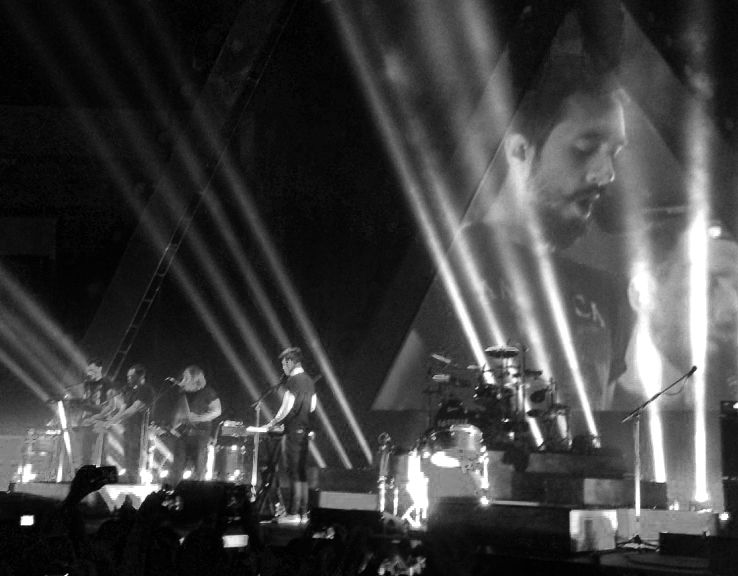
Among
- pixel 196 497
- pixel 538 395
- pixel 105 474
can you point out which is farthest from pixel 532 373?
pixel 105 474

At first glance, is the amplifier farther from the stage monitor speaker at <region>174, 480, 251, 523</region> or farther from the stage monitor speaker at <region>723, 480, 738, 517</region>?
the stage monitor speaker at <region>723, 480, 738, 517</region>

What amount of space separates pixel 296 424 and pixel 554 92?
6.14 metres

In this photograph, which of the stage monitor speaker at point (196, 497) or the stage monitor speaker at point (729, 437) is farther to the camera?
the stage monitor speaker at point (729, 437)

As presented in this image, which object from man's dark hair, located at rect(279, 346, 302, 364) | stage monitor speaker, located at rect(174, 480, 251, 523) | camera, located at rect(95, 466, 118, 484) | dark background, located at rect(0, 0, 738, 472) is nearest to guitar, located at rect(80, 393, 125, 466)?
dark background, located at rect(0, 0, 738, 472)

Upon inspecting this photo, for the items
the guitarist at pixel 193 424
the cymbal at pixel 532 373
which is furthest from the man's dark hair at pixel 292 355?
the cymbal at pixel 532 373

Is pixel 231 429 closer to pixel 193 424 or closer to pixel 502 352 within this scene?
pixel 193 424

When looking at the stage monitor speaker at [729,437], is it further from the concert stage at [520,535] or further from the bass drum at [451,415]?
the bass drum at [451,415]

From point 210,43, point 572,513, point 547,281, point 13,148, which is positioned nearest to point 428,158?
point 547,281

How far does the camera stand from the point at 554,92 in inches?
435

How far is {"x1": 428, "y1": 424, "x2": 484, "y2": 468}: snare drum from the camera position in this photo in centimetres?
859

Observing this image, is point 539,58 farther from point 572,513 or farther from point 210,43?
point 572,513

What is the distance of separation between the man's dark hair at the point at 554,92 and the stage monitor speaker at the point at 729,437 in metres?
5.61

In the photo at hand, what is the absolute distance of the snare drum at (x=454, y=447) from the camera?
8.59 metres

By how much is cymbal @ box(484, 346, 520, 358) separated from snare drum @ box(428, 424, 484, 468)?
1.59 meters
